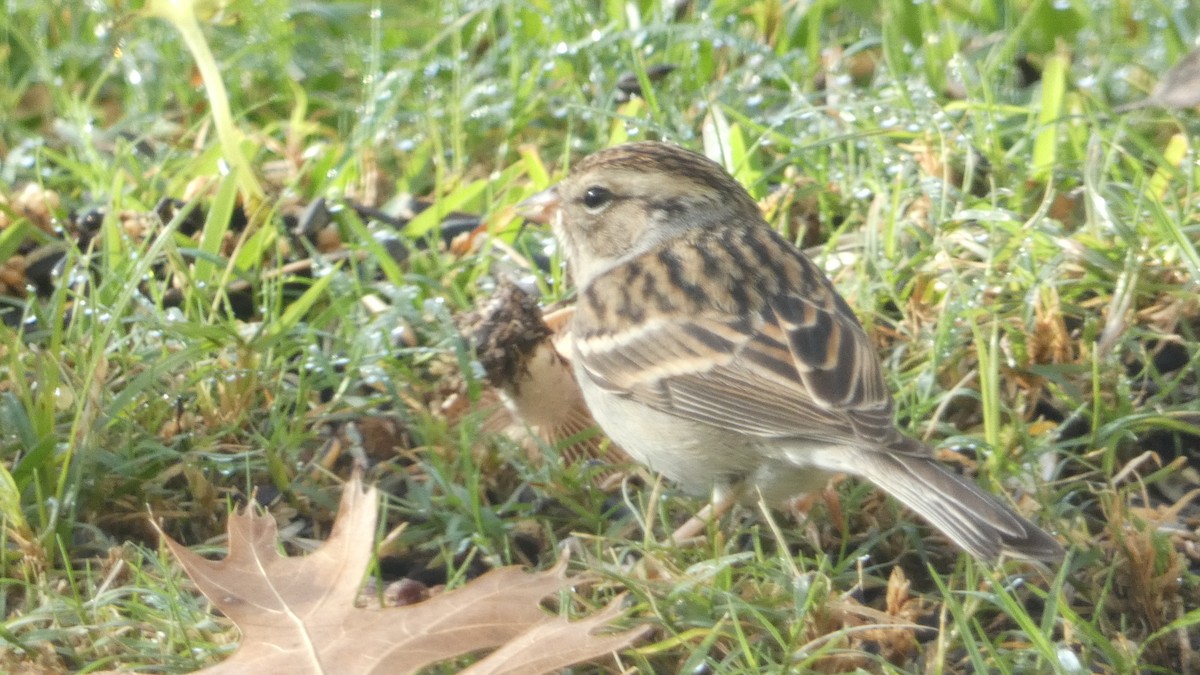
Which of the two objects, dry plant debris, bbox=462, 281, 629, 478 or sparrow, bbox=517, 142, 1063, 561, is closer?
sparrow, bbox=517, 142, 1063, 561

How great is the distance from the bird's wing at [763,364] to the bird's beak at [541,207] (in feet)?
1.68

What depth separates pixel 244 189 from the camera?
4.36 metres

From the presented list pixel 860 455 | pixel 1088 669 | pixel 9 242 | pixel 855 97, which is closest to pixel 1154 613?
pixel 1088 669

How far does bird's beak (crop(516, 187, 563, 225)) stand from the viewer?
401 cm

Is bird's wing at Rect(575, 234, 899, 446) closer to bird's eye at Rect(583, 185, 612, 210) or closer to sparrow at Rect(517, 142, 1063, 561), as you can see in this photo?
sparrow at Rect(517, 142, 1063, 561)

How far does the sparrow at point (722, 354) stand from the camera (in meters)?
3.00

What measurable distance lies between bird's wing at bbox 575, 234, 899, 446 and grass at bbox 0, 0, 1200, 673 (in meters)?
0.25

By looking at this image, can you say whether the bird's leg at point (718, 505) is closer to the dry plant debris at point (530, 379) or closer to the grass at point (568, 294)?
the grass at point (568, 294)

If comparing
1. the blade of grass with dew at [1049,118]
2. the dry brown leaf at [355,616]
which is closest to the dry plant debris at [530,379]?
the dry brown leaf at [355,616]

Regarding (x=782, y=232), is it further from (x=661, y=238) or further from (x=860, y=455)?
(x=860, y=455)

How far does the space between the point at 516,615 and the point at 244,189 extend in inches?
81.4

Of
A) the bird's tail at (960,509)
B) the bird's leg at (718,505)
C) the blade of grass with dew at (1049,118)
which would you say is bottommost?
the bird's leg at (718,505)

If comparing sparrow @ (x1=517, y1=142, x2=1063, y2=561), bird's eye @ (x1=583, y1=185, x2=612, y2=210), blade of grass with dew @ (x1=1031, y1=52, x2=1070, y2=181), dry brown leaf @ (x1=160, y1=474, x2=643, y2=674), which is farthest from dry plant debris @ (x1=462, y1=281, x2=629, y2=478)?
blade of grass with dew @ (x1=1031, y1=52, x2=1070, y2=181)

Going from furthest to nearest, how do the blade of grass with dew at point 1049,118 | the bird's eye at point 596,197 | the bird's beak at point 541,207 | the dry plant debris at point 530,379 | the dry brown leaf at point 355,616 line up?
the blade of grass with dew at point 1049,118 → the bird's beak at point 541,207 → the bird's eye at point 596,197 → the dry plant debris at point 530,379 → the dry brown leaf at point 355,616
